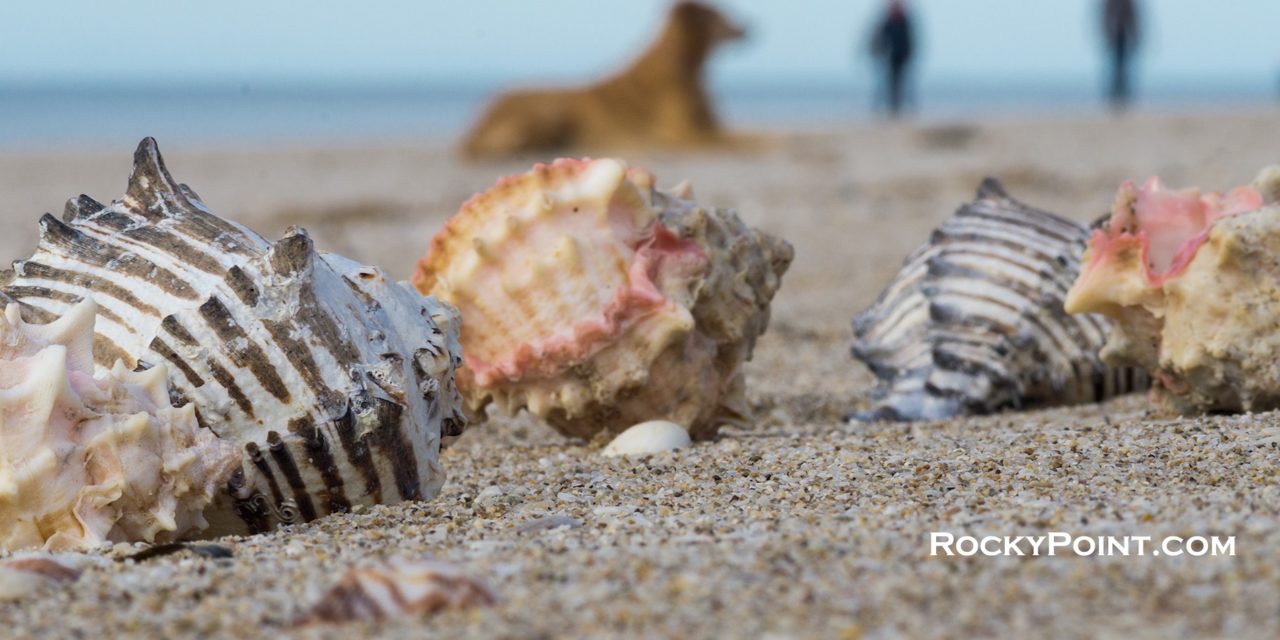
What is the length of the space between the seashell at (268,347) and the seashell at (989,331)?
1.55m

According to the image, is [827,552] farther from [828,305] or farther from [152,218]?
[828,305]

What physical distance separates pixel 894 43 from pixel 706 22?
160 inches

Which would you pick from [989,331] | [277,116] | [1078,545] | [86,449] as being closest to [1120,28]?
[989,331]

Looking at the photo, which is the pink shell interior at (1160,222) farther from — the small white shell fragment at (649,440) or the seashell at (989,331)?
the small white shell fragment at (649,440)

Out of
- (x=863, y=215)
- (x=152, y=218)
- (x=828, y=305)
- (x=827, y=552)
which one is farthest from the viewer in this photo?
(x=863, y=215)

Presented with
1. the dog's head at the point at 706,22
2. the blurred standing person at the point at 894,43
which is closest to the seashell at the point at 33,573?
the dog's head at the point at 706,22

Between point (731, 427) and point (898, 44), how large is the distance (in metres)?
16.6

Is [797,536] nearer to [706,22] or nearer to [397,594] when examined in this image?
[397,594]

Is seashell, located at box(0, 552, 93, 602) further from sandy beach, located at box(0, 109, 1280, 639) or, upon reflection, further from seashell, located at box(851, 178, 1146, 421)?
seashell, located at box(851, 178, 1146, 421)

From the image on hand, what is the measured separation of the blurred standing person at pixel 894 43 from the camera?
63.9ft

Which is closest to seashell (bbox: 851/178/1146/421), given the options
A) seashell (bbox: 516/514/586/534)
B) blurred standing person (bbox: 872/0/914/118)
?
seashell (bbox: 516/514/586/534)

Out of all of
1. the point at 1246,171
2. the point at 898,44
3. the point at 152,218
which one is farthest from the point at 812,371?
the point at 898,44

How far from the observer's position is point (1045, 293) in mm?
3939

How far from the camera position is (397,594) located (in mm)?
1936
